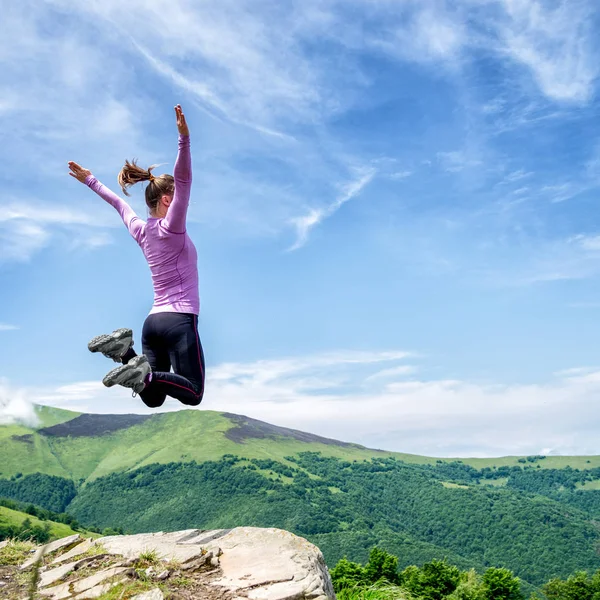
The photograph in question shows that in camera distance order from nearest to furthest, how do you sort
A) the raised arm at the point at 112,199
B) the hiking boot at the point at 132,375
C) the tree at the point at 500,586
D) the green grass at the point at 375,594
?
the hiking boot at the point at 132,375 < the raised arm at the point at 112,199 < the green grass at the point at 375,594 < the tree at the point at 500,586

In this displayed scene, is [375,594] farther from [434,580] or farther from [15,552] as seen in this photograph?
[434,580]

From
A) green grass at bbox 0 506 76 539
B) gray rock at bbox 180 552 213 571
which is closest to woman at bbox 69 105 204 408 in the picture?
gray rock at bbox 180 552 213 571

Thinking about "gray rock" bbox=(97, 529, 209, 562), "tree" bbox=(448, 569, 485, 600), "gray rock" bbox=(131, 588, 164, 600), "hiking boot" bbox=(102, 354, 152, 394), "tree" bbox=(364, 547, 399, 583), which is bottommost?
"tree" bbox=(448, 569, 485, 600)

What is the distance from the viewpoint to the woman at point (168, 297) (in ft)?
21.6

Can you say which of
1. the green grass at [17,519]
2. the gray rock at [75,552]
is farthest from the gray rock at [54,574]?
the green grass at [17,519]

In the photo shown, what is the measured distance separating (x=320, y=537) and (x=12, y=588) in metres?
168

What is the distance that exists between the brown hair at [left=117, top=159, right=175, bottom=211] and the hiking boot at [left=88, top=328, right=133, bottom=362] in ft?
5.35

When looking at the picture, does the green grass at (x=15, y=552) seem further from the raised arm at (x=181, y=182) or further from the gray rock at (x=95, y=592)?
the raised arm at (x=181, y=182)

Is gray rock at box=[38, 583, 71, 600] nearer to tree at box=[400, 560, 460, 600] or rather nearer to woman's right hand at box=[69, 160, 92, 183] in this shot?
woman's right hand at box=[69, 160, 92, 183]

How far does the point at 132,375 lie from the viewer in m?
6.18

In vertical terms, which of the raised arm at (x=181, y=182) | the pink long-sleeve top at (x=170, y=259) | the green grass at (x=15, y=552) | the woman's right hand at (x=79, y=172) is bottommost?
the green grass at (x=15, y=552)

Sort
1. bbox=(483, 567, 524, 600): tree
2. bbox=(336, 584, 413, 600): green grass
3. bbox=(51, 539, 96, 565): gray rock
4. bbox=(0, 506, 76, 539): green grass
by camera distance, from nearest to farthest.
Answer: bbox=(51, 539, 96, 565): gray rock < bbox=(336, 584, 413, 600): green grass < bbox=(483, 567, 524, 600): tree < bbox=(0, 506, 76, 539): green grass

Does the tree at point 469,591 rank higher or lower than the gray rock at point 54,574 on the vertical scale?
lower

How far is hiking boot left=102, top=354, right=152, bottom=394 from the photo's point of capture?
606 cm
